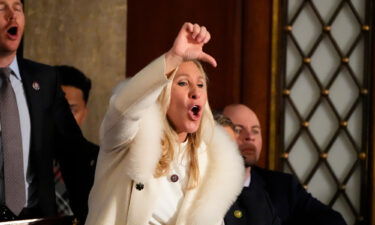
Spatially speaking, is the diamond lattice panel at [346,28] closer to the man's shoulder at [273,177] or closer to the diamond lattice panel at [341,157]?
the diamond lattice panel at [341,157]

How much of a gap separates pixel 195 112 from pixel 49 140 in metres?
0.52

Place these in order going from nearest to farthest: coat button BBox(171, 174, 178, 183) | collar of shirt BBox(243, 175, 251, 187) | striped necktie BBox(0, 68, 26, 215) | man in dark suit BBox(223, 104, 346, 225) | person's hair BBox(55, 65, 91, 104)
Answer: coat button BBox(171, 174, 178, 183)
striped necktie BBox(0, 68, 26, 215)
man in dark suit BBox(223, 104, 346, 225)
collar of shirt BBox(243, 175, 251, 187)
person's hair BBox(55, 65, 91, 104)

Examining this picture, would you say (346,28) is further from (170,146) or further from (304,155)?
(170,146)

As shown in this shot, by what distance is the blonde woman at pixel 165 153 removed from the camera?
2058mm

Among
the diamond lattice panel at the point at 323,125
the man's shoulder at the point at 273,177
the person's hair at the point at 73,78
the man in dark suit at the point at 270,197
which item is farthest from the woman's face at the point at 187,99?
the diamond lattice panel at the point at 323,125

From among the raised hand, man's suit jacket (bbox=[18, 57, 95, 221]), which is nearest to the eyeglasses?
man's suit jacket (bbox=[18, 57, 95, 221])

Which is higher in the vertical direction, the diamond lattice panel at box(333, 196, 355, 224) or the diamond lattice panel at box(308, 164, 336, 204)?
the diamond lattice panel at box(308, 164, 336, 204)

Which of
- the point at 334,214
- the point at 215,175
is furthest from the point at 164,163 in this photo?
the point at 334,214

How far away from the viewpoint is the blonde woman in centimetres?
206

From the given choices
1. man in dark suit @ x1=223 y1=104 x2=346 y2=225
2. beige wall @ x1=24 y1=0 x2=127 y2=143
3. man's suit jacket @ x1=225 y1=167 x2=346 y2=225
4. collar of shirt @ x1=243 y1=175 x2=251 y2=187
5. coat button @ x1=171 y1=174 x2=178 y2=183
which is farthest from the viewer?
beige wall @ x1=24 y1=0 x2=127 y2=143

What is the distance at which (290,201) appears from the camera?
3.00 metres

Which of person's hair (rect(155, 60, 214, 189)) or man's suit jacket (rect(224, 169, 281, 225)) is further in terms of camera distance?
man's suit jacket (rect(224, 169, 281, 225))

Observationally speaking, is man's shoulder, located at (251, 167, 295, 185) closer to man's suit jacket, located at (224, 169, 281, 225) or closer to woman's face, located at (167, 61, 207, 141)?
man's suit jacket, located at (224, 169, 281, 225)

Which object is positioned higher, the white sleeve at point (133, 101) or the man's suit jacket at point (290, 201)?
the white sleeve at point (133, 101)
